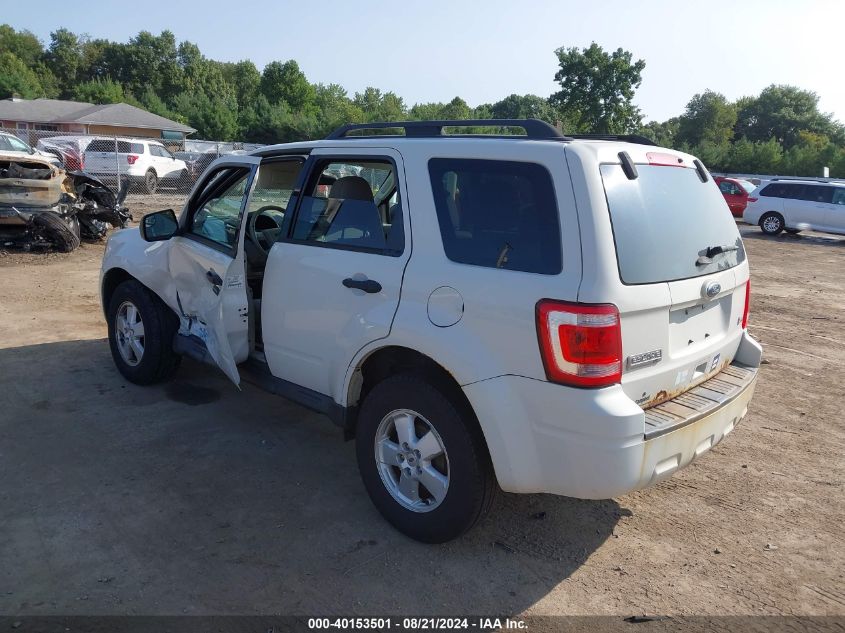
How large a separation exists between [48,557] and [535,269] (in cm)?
260

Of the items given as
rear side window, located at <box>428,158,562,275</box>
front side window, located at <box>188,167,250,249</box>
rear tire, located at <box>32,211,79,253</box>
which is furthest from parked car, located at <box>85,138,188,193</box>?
rear side window, located at <box>428,158,562,275</box>

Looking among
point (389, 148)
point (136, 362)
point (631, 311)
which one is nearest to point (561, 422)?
point (631, 311)

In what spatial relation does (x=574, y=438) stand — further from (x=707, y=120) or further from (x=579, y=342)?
(x=707, y=120)

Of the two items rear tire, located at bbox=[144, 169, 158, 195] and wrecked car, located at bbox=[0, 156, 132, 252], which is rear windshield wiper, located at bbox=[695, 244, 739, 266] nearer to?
wrecked car, located at bbox=[0, 156, 132, 252]

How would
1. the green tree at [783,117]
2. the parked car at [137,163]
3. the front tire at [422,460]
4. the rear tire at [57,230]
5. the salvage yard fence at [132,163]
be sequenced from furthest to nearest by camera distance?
the green tree at [783,117], the parked car at [137,163], the salvage yard fence at [132,163], the rear tire at [57,230], the front tire at [422,460]

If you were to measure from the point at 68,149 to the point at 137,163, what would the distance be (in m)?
2.55

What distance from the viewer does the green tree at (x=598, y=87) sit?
48.4m

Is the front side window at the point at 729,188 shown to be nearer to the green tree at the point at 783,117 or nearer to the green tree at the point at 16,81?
the green tree at the point at 783,117

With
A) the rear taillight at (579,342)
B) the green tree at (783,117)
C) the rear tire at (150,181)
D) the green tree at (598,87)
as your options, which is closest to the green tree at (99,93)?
the green tree at (598,87)

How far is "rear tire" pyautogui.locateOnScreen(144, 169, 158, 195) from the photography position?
2291 centimetres

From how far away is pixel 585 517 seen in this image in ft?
12.3

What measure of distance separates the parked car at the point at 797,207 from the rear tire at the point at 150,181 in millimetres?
19122

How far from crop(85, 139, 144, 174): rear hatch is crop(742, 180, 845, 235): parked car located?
65.2 feet

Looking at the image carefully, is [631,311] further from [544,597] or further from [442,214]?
[544,597]
